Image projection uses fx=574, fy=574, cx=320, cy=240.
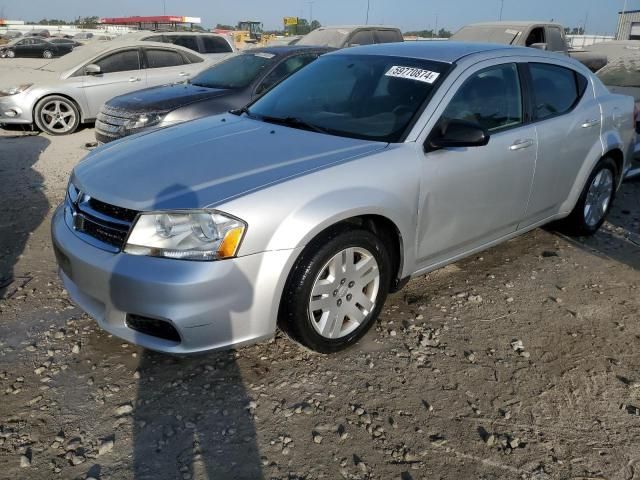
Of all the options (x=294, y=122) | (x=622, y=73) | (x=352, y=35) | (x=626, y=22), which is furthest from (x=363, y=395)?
(x=626, y=22)

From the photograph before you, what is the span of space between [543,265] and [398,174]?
194 centimetres

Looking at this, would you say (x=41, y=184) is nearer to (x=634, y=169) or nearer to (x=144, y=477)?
(x=144, y=477)

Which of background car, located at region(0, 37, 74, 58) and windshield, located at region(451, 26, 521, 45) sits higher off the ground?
windshield, located at region(451, 26, 521, 45)

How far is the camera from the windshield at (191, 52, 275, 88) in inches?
287

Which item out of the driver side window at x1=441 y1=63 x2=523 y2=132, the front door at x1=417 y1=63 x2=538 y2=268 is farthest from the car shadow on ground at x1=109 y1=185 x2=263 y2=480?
the driver side window at x1=441 y1=63 x2=523 y2=132

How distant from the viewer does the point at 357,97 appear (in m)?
3.69

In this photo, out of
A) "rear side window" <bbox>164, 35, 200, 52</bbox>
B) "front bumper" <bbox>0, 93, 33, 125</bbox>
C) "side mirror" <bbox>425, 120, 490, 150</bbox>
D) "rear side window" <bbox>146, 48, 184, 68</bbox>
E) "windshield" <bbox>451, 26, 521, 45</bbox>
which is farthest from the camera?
"rear side window" <bbox>164, 35, 200, 52</bbox>

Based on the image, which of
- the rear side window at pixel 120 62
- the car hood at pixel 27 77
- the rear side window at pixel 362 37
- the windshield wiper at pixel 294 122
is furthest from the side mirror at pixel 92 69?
the windshield wiper at pixel 294 122

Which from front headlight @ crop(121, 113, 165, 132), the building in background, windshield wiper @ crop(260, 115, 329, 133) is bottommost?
front headlight @ crop(121, 113, 165, 132)

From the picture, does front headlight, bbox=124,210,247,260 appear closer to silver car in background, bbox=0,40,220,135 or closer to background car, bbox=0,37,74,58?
silver car in background, bbox=0,40,220,135

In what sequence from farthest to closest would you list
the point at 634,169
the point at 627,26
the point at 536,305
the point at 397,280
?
1. the point at 627,26
2. the point at 634,169
3. the point at 536,305
4. the point at 397,280

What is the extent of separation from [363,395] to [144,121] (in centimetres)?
489

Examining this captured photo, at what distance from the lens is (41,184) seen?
6.28 metres

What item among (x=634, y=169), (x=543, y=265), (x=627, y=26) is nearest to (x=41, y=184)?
(x=543, y=265)
